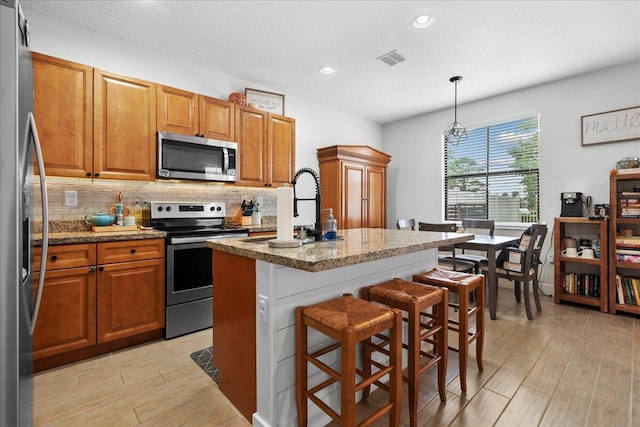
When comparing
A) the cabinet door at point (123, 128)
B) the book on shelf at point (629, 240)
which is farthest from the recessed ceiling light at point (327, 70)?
the book on shelf at point (629, 240)

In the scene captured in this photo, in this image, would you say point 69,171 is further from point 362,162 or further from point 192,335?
point 362,162

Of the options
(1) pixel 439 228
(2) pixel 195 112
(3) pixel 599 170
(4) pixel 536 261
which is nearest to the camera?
(2) pixel 195 112

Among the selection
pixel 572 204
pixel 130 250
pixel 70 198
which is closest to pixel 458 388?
pixel 130 250

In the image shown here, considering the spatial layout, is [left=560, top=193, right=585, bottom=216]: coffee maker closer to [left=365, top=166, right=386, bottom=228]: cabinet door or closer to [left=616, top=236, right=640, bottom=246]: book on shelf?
[left=616, top=236, right=640, bottom=246]: book on shelf

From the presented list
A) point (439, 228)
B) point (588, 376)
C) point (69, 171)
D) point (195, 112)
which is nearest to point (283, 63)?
point (195, 112)

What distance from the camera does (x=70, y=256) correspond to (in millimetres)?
2137

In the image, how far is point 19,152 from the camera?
1178mm

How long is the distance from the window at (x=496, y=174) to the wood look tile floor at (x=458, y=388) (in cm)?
205

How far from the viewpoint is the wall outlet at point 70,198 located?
2617 millimetres

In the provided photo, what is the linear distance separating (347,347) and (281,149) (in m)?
2.94

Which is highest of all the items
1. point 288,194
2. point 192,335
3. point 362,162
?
point 362,162

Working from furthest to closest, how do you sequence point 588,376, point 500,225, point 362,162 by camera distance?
point 362,162
point 500,225
point 588,376

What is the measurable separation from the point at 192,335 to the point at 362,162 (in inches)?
127

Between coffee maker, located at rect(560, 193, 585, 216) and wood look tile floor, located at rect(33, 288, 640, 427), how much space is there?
1.42 meters
